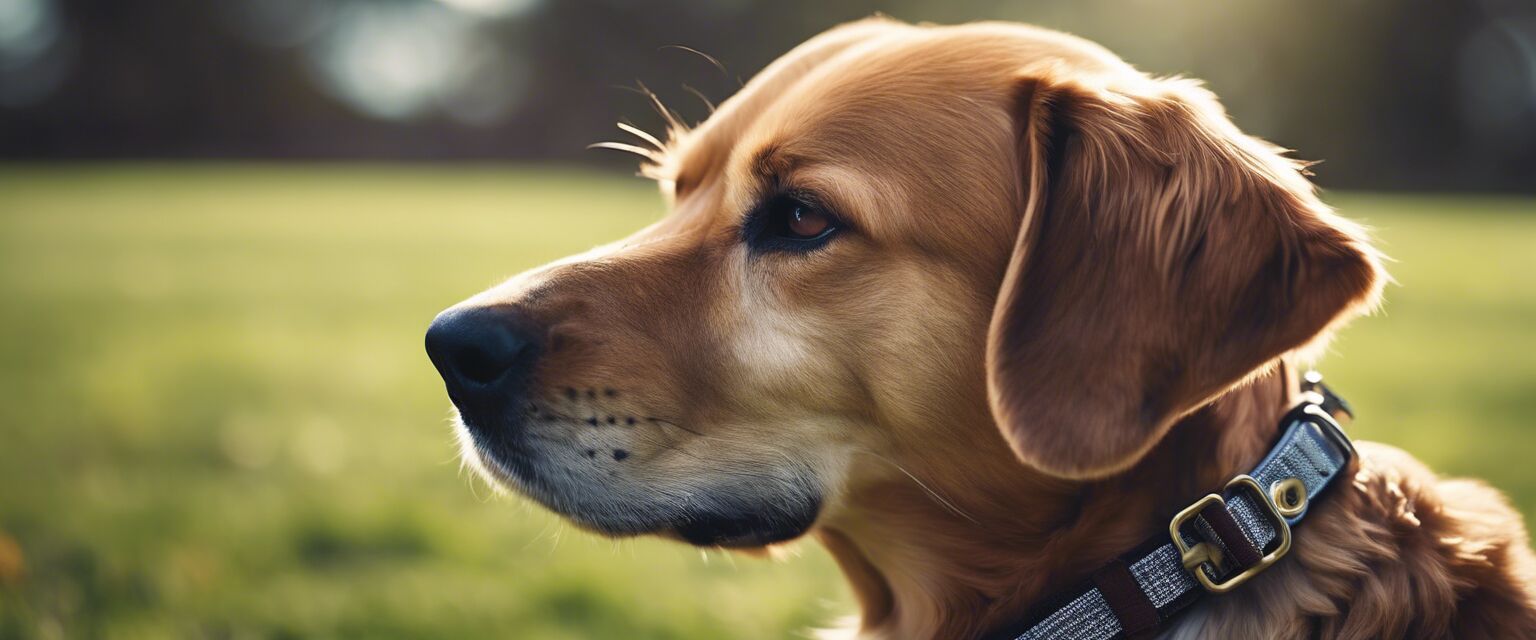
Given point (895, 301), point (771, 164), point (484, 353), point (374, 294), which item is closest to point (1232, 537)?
point (895, 301)

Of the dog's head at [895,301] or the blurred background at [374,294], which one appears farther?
the blurred background at [374,294]

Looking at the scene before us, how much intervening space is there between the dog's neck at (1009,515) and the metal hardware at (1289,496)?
11 cm

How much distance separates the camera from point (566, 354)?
2.36 metres

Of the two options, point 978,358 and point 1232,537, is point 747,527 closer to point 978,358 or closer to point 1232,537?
point 978,358

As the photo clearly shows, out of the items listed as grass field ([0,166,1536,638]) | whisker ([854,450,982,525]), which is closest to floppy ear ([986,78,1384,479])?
whisker ([854,450,982,525])

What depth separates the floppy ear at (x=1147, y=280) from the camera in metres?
2.05

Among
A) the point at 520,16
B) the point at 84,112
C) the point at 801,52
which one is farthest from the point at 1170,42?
the point at 84,112

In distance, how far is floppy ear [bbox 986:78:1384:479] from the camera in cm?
205

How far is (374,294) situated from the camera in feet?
37.2

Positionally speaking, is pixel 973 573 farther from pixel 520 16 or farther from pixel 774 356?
pixel 520 16

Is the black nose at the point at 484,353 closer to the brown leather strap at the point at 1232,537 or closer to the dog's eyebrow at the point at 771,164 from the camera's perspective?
the dog's eyebrow at the point at 771,164

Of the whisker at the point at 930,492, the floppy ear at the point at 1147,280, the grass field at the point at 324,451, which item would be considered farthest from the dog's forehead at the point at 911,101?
the grass field at the point at 324,451

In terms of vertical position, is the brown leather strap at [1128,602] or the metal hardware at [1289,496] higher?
the metal hardware at [1289,496]

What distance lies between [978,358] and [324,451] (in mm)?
4191
